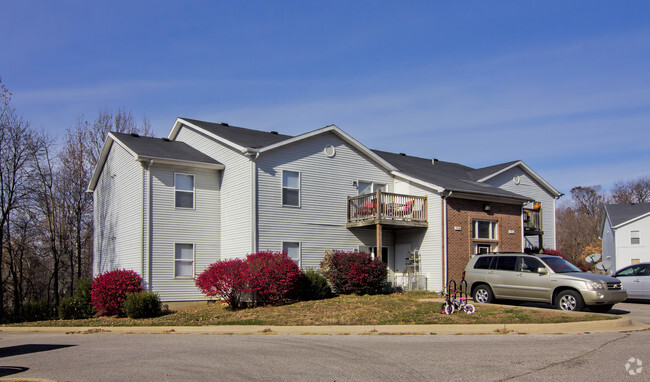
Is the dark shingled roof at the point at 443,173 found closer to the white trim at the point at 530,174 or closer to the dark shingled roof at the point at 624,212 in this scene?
the white trim at the point at 530,174

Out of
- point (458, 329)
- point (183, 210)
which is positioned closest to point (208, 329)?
point (458, 329)

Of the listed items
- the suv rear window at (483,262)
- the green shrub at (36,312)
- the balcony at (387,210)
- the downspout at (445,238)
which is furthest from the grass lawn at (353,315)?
the green shrub at (36,312)

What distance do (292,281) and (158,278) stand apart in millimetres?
5118

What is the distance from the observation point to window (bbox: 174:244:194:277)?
2198 cm

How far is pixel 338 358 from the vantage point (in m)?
9.73

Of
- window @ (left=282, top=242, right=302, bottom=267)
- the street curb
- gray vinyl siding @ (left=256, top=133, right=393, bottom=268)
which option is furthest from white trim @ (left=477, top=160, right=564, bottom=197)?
the street curb

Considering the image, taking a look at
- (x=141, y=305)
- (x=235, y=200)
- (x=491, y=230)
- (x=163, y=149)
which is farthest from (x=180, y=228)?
(x=491, y=230)

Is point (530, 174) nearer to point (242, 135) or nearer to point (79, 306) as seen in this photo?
point (242, 135)

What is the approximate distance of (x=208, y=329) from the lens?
49.3 feet

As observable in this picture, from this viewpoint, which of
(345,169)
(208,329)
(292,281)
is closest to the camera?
(208,329)

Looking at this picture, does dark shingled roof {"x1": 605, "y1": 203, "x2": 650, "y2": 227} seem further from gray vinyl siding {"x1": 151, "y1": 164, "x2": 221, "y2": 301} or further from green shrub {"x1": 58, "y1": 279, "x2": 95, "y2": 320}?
green shrub {"x1": 58, "y1": 279, "x2": 95, "y2": 320}

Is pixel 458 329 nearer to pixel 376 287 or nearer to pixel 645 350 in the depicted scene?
pixel 645 350

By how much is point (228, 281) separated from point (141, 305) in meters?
3.02

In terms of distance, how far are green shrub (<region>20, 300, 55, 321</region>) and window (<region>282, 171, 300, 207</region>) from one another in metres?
10.5
